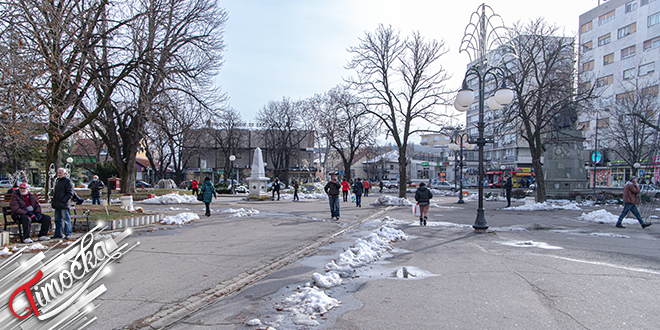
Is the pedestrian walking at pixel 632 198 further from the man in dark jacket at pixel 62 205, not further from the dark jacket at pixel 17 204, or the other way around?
the dark jacket at pixel 17 204

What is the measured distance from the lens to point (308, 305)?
177 inches

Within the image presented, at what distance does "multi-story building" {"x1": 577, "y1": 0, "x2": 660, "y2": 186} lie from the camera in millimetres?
46500

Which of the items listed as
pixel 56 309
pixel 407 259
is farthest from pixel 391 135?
pixel 56 309

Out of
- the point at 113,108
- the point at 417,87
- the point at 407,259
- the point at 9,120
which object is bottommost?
the point at 407,259

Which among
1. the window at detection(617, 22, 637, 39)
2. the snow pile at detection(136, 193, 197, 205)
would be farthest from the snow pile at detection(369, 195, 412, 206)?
the window at detection(617, 22, 637, 39)

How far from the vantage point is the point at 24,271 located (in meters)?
5.13

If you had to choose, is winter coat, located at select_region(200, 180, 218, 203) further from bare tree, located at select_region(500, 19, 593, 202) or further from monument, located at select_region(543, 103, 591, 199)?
monument, located at select_region(543, 103, 591, 199)

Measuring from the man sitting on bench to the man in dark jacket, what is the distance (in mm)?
250

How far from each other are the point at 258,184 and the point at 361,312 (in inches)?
988

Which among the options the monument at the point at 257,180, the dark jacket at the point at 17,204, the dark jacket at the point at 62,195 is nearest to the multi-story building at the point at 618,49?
the monument at the point at 257,180

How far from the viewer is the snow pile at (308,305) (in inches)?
164

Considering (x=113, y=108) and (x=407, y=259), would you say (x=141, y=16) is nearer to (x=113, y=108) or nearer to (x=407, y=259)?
(x=113, y=108)

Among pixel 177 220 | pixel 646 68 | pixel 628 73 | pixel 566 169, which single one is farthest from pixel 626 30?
pixel 177 220

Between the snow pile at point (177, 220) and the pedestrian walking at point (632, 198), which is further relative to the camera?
the snow pile at point (177, 220)
